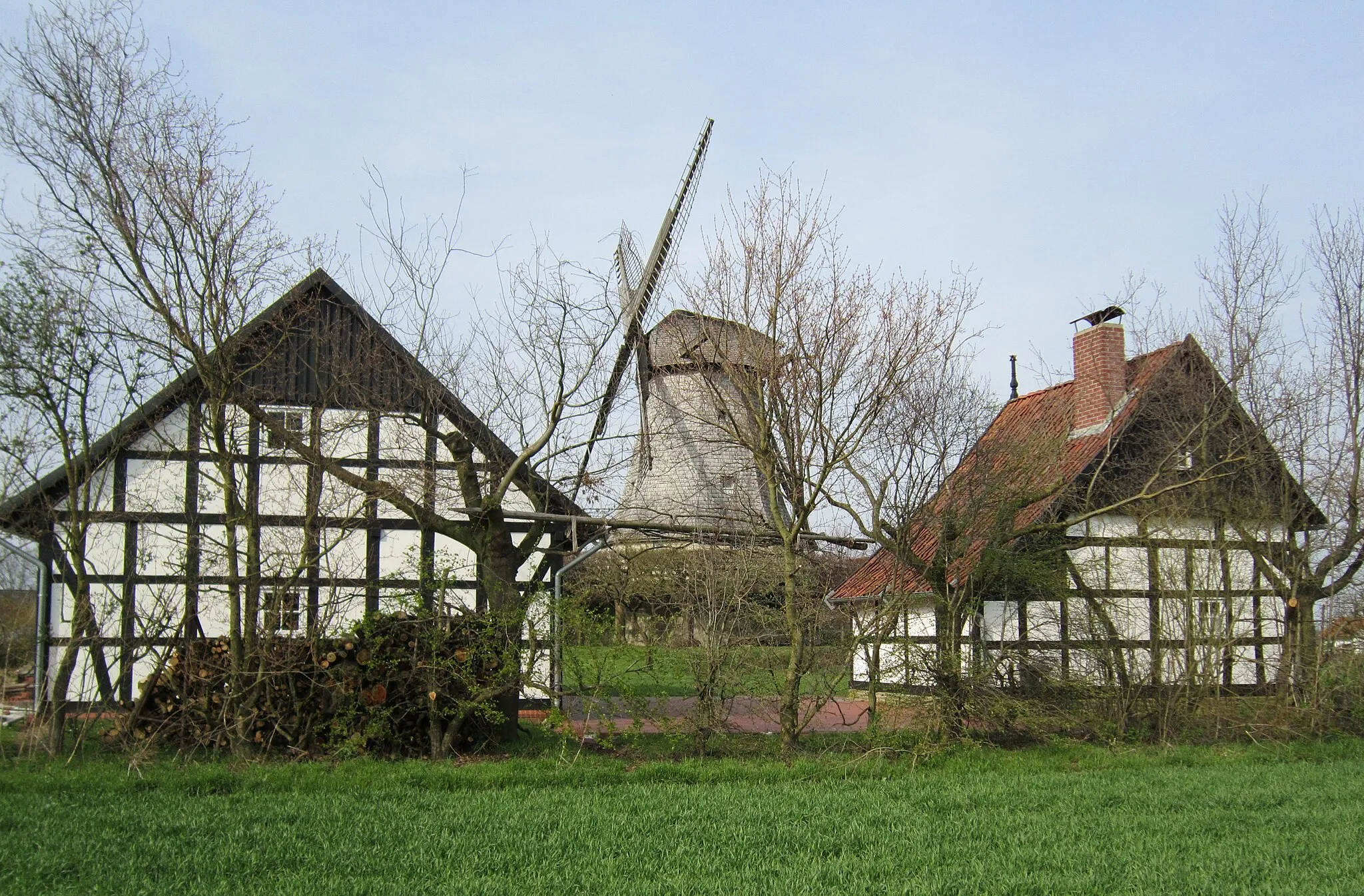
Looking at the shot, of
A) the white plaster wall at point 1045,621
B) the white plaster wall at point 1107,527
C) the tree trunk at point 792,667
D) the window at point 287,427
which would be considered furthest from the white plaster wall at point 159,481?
the white plaster wall at point 1107,527

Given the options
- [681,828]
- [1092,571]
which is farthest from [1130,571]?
[681,828]

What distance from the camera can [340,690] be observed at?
9086 millimetres

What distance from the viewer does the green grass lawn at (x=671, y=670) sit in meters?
9.24

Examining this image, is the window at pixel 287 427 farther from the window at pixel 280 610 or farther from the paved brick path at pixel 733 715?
the paved brick path at pixel 733 715

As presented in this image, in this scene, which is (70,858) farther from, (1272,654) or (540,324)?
(1272,654)

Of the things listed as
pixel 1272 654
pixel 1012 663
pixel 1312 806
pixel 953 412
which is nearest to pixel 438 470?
pixel 953 412

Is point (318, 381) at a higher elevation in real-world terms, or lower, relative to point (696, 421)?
higher

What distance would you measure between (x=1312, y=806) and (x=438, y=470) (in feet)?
26.3

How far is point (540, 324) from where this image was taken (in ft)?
33.7

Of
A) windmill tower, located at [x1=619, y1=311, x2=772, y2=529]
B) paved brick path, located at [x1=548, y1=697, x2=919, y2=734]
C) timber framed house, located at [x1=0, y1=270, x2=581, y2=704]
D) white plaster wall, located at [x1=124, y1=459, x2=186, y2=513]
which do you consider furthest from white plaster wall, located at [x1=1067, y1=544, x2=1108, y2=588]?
white plaster wall, located at [x1=124, y1=459, x2=186, y2=513]

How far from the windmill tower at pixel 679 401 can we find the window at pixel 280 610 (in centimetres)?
326

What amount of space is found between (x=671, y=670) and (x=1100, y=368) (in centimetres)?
867

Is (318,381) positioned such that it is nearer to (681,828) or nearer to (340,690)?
(340,690)

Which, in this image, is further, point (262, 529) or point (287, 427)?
point (262, 529)
